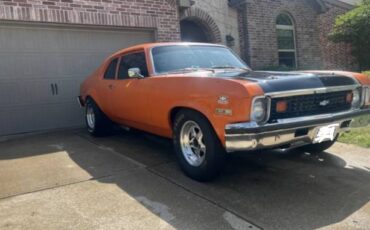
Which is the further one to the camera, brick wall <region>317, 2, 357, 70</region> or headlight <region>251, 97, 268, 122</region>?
brick wall <region>317, 2, 357, 70</region>

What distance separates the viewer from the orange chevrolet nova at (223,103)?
3.55 metres

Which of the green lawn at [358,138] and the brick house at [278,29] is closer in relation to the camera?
the green lawn at [358,138]

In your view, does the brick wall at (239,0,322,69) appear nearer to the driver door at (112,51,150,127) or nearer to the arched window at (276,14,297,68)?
the arched window at (276,14,297,68)

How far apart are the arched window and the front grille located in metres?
9.48

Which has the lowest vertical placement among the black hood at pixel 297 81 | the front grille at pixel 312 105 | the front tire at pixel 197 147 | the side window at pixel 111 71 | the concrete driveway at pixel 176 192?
the concrete driveway at pixel 176 192

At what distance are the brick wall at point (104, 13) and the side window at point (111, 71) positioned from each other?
214 centimetres

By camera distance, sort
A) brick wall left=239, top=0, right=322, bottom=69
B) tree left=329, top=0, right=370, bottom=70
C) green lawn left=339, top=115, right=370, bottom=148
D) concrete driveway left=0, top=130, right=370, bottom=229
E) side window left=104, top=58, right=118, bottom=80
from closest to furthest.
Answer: concrete driveway left=0, top=130, right=370, bottom=229 < green lawn left=339, top=115, right=370, bottom=148 < side window left=104, top=58, right=118, bottom=80 < brick wall left=239, top=0, right=322, bottom=69 < tree left=329, top=0, right=370, bottom=70

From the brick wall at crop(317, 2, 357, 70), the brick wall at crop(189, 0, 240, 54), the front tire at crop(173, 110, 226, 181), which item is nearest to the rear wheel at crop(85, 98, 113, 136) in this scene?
the front tire at crop(173, 110, 226, 181)

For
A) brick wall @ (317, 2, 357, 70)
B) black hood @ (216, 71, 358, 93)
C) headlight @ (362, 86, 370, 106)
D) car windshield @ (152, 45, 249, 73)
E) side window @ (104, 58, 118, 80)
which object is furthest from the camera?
brick wall @ (317, 2, 357, 70)

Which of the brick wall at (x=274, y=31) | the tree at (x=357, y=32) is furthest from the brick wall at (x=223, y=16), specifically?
the tree at (x=357, y=32)

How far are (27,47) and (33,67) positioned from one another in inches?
16.2

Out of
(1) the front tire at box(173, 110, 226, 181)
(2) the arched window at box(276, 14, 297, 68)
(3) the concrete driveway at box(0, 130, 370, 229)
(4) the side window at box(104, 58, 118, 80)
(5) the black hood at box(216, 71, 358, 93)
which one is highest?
(2) the arched window at box(276, 14, 297, 68)

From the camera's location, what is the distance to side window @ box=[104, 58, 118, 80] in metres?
A: 6.25

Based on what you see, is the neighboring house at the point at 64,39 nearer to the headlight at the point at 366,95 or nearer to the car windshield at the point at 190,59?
the car windshield at the point at 190,59
